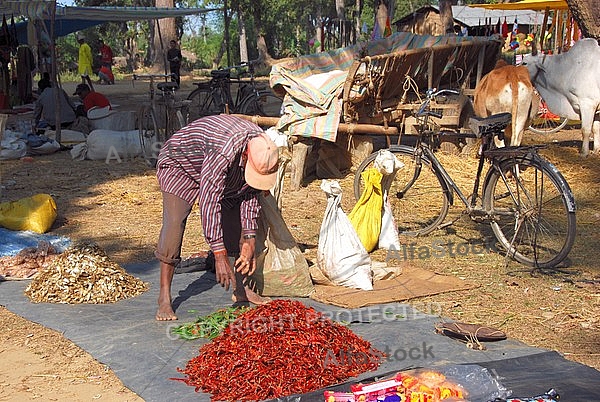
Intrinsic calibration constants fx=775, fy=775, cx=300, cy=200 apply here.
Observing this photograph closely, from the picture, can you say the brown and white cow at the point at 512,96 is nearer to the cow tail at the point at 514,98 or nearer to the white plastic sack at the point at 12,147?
the cow tail at the point at 514,98

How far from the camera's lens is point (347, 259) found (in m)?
5.18

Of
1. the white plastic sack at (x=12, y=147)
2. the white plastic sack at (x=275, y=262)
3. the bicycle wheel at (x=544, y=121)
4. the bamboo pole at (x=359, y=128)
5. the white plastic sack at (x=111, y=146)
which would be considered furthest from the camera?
the bicycle wheel at (x=544, y=121)

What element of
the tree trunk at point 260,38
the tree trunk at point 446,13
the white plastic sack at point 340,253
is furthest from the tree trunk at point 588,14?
the tree trunk at point 260,38

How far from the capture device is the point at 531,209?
5484 mm

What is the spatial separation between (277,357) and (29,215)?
4.06 metres

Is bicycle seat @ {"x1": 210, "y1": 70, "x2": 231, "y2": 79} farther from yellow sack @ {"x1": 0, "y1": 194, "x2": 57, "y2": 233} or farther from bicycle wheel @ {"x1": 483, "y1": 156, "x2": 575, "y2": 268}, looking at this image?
bicycle wheel @ {"x1": 483, "y1": 156, "x2": 575, "y2": 268}

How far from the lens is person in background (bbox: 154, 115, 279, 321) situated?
401 cm

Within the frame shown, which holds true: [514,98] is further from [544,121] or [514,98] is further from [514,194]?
[544,121]

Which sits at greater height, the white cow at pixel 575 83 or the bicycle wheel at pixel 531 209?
the white cow at pixel 575 83

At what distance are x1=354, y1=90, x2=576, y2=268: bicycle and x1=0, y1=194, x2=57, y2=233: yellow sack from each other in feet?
10.1

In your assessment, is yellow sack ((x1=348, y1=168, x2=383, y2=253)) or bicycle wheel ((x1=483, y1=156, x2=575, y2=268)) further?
Result: yellow sack ((x1=348, y1=168, x2=383, y2=253))

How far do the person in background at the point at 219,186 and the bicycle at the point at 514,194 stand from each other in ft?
6.45

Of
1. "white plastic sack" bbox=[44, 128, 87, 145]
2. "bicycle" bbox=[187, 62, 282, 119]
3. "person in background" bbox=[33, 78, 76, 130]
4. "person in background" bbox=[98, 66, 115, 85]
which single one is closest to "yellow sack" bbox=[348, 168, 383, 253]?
"bicycle" bbox=[187, 62, 282, 119]

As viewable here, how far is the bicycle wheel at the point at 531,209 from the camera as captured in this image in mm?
5309
